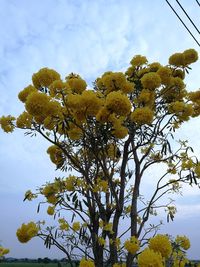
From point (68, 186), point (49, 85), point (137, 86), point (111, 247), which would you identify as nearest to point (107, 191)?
point (68, 186)

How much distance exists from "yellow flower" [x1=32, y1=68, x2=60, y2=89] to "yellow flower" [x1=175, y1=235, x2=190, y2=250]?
7.38ft

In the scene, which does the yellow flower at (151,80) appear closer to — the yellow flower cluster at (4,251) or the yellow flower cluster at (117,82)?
the yellow flower cluster at (117,82)

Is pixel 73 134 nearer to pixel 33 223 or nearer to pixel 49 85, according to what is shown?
pixel 49 85

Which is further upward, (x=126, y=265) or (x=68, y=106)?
(x=68, y=106)

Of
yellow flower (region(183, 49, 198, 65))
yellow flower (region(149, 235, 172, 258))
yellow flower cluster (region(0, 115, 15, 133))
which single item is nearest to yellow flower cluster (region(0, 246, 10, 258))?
yellow flower cluster (region(0, 115, 15, 133))

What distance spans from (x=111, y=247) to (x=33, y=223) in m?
0.95

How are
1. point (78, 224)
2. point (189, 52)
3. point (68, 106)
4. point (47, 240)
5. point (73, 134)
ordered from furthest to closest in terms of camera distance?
point (78, 224), point (47, 240), point (189, 52), point (73, 134), point (68, 106)

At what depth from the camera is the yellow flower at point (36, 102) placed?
320cm

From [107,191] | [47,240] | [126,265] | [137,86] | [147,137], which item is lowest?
[126,265]

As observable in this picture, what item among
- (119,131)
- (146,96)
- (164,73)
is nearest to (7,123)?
(119,131)

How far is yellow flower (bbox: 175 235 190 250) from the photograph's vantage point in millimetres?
4438

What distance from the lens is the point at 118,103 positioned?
318 cm

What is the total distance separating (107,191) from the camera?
15.6 ft

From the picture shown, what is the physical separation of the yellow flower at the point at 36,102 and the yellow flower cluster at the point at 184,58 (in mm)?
1645
